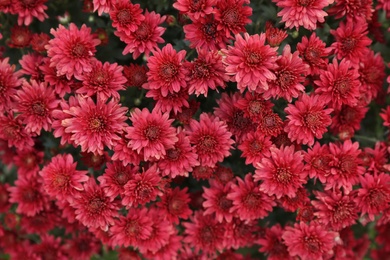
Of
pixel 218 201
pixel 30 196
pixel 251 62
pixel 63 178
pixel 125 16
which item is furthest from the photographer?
pixel 30 196

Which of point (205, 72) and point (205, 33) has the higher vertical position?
point (205, 33)

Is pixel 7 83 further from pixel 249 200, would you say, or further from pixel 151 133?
pixel 249 200

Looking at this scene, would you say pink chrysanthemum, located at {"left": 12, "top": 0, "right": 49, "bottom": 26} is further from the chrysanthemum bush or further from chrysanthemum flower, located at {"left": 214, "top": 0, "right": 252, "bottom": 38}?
chrysanthemum flower, located at {"left": 214, "top": 0, "right": 252, "bottom": 38}

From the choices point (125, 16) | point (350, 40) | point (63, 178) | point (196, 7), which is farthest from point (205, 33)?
point (63, 178)

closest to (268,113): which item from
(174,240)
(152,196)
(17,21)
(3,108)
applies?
(152,196)

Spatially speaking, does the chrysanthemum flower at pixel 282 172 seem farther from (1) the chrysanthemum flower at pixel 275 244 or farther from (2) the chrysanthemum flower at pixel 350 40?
(2) the chrysanthemum flower at pixel 350 40

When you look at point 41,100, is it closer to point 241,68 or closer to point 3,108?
point 3,108

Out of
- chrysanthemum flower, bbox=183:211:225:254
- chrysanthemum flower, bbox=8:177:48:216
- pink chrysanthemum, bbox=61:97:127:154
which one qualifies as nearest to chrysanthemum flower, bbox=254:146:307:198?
chrysanthemum flower, bbox=183:211:225:254
